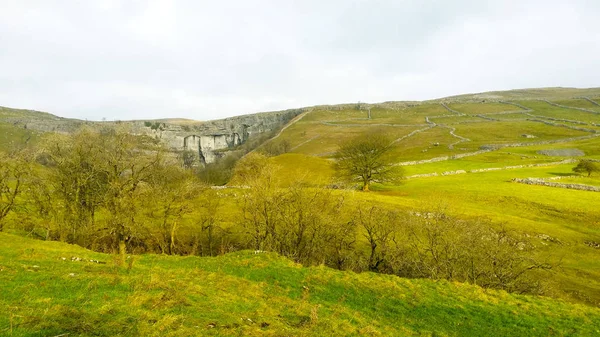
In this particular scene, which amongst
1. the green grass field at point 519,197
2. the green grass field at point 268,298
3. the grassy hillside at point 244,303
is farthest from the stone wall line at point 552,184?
the grassy hillside at point 244,303

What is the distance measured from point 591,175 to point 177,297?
78.9 m

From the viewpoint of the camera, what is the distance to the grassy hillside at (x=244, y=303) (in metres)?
10.5

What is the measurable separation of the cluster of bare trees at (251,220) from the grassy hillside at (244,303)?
17.4ft

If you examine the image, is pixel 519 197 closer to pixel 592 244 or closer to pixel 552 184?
pixel 552 184

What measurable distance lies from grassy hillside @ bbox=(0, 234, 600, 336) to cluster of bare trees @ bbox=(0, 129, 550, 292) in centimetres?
532

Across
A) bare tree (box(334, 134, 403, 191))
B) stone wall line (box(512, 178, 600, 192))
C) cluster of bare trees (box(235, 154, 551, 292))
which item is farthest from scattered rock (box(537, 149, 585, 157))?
cluster of bare trees (box(235, 154, 551, 292))

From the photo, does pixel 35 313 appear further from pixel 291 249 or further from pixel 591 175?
pixel 591 175

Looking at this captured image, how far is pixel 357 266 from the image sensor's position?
95.7ft

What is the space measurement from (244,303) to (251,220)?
1714 cm

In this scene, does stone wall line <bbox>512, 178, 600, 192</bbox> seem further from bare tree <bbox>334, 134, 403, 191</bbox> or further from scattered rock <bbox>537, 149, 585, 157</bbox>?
scattered rock <bbox>537, 149, 585, 157</bbox>

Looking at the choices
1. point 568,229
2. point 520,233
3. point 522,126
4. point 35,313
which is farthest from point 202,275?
point 522,126

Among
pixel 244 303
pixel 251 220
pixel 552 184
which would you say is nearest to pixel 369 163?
pixel 552 184

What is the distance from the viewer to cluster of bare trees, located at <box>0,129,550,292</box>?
2572 cm

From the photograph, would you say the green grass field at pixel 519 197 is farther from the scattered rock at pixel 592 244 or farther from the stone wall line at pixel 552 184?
the stone wall line at pixel 552 184
